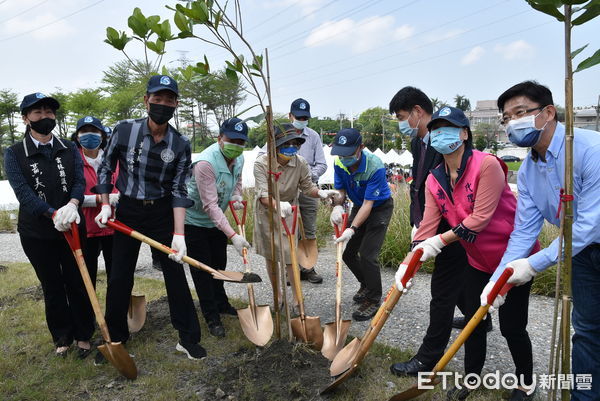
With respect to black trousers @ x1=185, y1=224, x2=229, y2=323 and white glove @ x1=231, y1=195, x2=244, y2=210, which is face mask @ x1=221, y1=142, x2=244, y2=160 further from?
black trousers @ x1=185, y1=224, x2=229, y2=323

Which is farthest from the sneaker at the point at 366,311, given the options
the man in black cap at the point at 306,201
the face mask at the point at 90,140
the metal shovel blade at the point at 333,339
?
the face mask at the point at 90,140

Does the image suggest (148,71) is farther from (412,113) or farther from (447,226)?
(447,226)

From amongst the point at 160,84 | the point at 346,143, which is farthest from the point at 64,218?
the point at 346,143

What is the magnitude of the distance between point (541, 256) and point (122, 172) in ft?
8.92

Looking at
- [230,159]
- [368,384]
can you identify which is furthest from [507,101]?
[230,159]

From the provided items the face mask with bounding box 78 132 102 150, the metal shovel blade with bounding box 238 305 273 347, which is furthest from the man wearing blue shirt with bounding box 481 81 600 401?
the face mask with bounding box 78 132 102 150

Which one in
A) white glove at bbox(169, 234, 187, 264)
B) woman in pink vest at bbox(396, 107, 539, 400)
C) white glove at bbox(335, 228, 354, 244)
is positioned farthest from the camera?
white glove at bbox(335, 228, 354, 244)

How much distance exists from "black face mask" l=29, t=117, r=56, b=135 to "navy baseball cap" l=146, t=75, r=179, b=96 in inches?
31.8

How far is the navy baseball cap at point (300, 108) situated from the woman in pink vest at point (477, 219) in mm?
2836

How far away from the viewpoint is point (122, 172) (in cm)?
322

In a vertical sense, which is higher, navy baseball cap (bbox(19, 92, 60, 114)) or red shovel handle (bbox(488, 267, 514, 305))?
navy baseball cap (bbox(19, 92, 60, 114))

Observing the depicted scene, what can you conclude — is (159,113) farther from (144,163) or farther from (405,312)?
(405,312)

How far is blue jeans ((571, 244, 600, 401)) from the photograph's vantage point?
2.07 m

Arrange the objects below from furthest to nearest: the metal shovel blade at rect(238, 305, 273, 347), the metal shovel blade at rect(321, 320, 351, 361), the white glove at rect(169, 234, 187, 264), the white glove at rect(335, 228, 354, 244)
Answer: the white glove at rect(335, 228, 354, 244)
the metal shovel blade at rect(238, 305, 273, 347)
the metal shovel blade at rect(321, 320, 351, 361)
the white glove at rect(169, 234, 187, 264)
